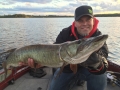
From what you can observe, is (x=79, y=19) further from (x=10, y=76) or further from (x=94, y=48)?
(x=10, y=76)

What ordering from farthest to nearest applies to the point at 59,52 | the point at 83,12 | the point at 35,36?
the point at 35,36, the point at 83,12, the point at 59,52

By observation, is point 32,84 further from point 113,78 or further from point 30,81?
point 113,78

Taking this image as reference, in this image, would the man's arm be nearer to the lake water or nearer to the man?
the man

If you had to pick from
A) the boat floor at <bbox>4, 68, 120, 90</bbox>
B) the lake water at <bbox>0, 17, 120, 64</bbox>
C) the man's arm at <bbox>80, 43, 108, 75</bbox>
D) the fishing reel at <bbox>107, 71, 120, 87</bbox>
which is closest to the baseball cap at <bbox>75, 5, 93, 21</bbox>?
the man's arm at <bbox>80, 43, 108, 75</bbox>

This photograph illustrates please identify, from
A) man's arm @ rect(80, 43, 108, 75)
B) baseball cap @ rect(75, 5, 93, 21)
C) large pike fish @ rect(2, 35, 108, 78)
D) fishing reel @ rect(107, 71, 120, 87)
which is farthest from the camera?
fishing reel @ rect(107, 71, 120, 87)

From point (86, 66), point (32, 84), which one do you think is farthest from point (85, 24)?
point (32, 84)

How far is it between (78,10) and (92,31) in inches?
18.6

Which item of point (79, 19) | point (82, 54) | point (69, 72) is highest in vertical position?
point (79, 19)

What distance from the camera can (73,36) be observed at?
3.17 metres

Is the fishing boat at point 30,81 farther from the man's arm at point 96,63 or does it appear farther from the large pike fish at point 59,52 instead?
the man's arm at point 96,63

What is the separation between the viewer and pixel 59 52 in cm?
234

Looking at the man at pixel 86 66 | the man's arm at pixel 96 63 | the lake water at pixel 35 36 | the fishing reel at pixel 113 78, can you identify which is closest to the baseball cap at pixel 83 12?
the man at pixel 86 66

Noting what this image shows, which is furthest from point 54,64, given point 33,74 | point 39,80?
point 33,74

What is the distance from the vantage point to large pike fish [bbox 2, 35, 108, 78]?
6.47ft
